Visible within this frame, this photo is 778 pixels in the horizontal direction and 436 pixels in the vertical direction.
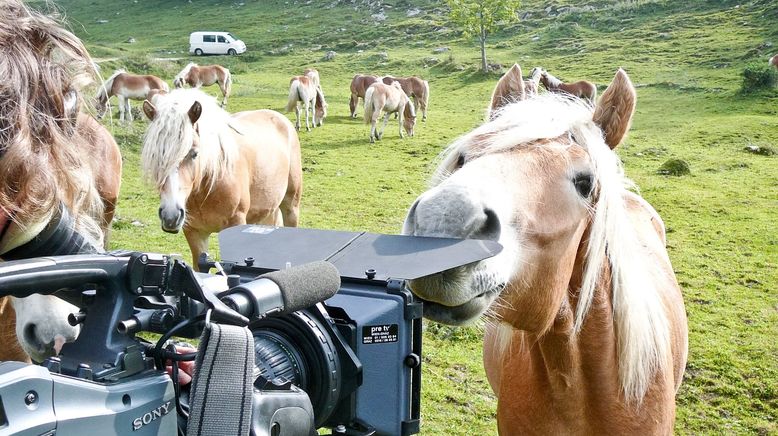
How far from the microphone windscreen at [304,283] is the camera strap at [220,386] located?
0.18m

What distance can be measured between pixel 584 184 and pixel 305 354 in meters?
1.00

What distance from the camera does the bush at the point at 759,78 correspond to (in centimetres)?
1784

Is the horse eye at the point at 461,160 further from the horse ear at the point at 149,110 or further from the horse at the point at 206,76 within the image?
the horse at the point at 206,76

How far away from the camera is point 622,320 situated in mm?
2180

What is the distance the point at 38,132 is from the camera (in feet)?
4.30

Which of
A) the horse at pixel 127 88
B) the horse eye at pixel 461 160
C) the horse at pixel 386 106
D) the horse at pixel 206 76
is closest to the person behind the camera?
the horse eye at pixel 461 160

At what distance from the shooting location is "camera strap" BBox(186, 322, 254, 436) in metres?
0.92

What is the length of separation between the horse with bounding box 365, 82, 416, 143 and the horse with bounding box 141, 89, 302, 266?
342 inches

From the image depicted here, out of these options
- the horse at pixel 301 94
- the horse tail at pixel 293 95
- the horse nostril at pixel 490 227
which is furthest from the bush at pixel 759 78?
the horse nostril at pixel 490 227

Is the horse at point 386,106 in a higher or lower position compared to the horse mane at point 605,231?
lower

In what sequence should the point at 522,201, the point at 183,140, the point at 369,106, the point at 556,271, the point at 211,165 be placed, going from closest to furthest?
the point at 522,201, the point at 556,271, the point at 183,140, the point at 211,165, the point at 369,106

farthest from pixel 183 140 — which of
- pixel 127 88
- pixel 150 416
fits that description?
pixel 127 88

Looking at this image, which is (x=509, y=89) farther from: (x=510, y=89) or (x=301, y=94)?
(x=301, y=94)

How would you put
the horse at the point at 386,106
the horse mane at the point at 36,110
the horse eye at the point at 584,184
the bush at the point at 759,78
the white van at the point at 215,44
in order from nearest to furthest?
the horse mane at the point at 36,110 < the horse eye at the point at 584,184 < the horse at the point at 386,106 < the bush at the point at 759,78 < the white van at the point at 215,44
